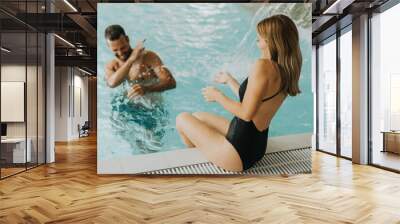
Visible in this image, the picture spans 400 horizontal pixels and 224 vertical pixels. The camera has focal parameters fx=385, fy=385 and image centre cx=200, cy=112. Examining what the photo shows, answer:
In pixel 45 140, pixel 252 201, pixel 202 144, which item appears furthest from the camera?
pixel 45 140

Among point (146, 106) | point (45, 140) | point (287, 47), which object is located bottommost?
point (45, 140)

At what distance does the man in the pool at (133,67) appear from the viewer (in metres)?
6.61

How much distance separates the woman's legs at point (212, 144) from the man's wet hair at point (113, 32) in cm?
187

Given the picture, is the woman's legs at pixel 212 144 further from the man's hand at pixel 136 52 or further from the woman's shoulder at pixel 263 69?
the man's hand at pixel 136 52

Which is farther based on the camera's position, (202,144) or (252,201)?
(202,144)

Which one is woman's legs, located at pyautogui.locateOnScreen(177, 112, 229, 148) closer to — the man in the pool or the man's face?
the man in the pool

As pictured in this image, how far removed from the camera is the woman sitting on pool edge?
21.1ft

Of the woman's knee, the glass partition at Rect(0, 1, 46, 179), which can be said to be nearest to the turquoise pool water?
the woman's knee

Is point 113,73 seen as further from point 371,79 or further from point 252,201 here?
point 371,79

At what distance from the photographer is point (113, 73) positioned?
6.61m

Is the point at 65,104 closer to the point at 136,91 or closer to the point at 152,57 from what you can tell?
the point at 136,91

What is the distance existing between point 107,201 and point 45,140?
14.2 feet

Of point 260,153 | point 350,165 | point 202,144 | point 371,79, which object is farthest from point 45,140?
point 371,79

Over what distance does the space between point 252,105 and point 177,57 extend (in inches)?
60.5
